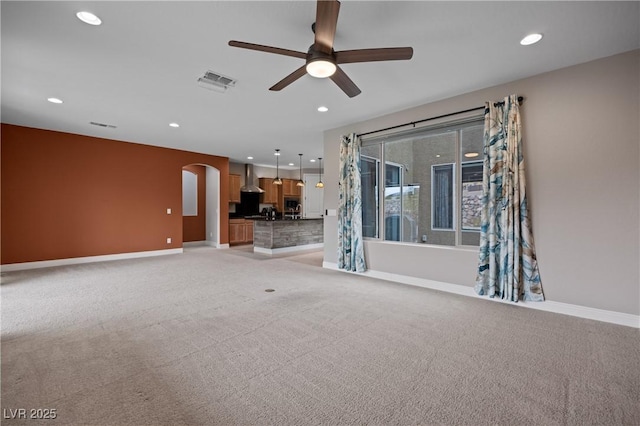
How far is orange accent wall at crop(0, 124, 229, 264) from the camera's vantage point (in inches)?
213

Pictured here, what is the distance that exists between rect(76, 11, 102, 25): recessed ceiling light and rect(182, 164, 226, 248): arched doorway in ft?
21.9

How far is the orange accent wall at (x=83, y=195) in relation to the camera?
541 cm

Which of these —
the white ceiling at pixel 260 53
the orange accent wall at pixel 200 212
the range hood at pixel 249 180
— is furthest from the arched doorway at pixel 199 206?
the white ceiling at pixel 260 53

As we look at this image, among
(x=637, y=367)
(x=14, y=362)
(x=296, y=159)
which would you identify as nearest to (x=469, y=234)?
(x=637, y=367)

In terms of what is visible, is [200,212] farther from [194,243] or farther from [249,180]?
[249,180]

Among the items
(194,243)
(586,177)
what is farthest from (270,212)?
(586,177)

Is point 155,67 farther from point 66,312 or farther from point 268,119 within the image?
point 66,312

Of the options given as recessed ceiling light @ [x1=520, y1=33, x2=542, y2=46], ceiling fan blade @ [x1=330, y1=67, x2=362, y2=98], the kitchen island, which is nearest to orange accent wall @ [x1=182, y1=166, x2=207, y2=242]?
the kitchen island

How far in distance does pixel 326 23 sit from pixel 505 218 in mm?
3047

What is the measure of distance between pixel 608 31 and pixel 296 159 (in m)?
7.81

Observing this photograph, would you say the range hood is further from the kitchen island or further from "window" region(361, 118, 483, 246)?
"window" region(361, 118, 483, 246)

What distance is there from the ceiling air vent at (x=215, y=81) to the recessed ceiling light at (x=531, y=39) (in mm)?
3160

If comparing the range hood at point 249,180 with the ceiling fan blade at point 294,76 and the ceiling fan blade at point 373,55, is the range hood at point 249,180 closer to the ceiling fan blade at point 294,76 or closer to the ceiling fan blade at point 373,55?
the ceiling fan blade at point 294,76

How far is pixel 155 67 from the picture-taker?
3260 mm
